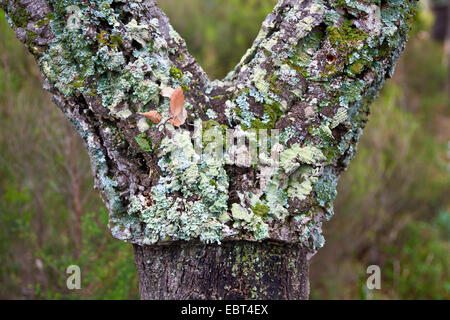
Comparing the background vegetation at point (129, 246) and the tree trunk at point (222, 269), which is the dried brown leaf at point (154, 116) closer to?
the tree trunk at point (222, 269)

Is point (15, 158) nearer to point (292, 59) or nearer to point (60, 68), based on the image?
point (60, 68)

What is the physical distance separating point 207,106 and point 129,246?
1441 millimetres

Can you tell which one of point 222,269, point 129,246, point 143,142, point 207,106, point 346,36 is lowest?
point 222,269

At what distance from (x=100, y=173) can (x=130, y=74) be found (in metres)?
0.35

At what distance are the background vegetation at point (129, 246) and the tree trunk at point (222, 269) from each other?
Result: 44.8 inches

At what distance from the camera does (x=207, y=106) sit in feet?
4.30

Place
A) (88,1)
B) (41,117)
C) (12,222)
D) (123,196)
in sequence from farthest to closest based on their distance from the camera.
→ (12,222)
(41,117)
(123,196)
(88,1)

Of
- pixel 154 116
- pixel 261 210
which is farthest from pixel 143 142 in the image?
pixel 261 210

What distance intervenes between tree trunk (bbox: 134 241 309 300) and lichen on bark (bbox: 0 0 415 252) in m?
0.09

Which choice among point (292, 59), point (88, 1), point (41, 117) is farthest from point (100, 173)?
point (41, 117)

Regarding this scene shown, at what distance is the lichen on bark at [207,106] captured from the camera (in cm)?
116

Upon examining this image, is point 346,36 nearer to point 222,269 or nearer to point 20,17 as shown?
point 222,269

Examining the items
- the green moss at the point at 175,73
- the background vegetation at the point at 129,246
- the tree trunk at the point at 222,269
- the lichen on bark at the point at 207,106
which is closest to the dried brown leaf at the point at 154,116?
the lichen on bark at the point at 207,106

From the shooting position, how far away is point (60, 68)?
1.17 m
